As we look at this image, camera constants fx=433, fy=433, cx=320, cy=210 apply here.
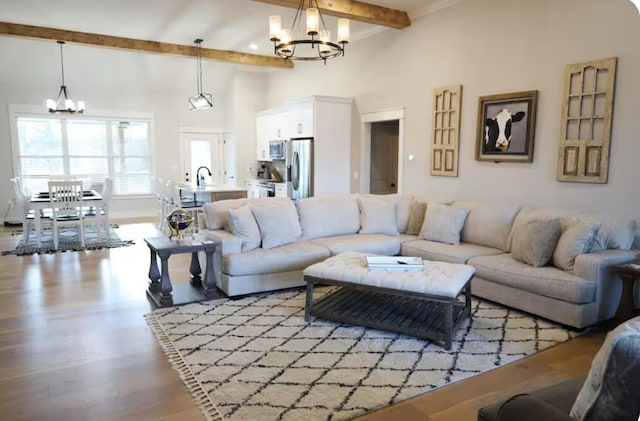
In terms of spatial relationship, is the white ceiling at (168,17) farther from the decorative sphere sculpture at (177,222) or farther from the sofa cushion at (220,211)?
the decorative sphere sculpture at (177,222)

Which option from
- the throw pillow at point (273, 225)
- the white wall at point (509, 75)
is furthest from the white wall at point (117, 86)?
the throw pillow at point (273, 225)

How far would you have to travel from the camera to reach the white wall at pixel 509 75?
393 cm

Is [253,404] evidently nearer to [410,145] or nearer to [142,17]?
[410,145]

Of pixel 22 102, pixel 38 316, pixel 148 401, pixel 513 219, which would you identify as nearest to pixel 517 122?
pixel 513 219

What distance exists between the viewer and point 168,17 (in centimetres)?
634

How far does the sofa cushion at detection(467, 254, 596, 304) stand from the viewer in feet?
11.1

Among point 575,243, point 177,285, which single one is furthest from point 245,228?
point 575,243

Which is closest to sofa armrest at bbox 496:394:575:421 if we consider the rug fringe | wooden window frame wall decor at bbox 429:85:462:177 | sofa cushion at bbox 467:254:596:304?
the rug fringe

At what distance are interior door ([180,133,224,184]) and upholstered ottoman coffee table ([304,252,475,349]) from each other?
7511 millimetres

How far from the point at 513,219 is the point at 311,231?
2169 millimetres

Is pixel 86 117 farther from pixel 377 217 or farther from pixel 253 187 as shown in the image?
pixel 377 217

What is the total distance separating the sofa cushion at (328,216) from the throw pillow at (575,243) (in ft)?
7.36

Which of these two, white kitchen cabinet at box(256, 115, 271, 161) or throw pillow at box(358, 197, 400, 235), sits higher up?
white kitchen cabinet at box(256, 115, 271, 161)

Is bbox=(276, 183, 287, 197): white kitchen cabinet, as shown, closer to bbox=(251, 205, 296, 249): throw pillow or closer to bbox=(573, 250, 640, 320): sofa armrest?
bbox=(251, 205, 296, 249): throw pillow
